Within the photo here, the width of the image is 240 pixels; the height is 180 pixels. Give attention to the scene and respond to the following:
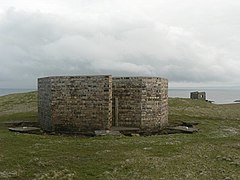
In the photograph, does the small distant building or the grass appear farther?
the small distant building

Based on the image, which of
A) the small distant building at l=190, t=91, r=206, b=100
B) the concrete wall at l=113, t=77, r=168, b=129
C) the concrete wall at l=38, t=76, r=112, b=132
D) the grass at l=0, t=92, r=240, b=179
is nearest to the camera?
the grass at l=0, t=92, r=240, b=179

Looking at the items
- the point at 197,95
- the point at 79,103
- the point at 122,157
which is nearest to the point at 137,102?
the point at 79,103

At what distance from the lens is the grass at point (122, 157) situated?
9.59 meters

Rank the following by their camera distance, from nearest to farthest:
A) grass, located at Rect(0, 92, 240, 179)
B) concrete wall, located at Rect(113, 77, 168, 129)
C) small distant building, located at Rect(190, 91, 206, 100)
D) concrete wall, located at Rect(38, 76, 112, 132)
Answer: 1. grass, located at Rect(0, 92, 240, 179)
2. concrete wall, located at Rect(38, 76, 112, 132)
3. concrete wall, located at Rect(113, 77, 168, 129)
4. small distant building, located at Rect(190, 91, 206, 100)

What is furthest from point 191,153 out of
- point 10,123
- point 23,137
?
point 10,123

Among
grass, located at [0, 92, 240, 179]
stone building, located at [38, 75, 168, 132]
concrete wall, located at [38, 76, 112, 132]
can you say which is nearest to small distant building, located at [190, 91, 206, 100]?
stone building, located at [38, 75, 168, 132]

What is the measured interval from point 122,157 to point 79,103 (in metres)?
7.51

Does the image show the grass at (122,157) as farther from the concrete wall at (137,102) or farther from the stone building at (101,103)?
the concrete wall at (137,102)

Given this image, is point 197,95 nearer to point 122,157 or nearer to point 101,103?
point 101,103

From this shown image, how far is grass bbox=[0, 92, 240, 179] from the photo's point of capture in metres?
9.59

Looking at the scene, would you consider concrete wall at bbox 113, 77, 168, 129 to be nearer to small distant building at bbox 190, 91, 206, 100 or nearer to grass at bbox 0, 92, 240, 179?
grass at bbox 0, 92, 240, 179

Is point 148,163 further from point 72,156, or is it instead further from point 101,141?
point 101,141

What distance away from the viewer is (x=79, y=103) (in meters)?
18.5

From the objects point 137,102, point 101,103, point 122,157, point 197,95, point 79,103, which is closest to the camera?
point 122,157
